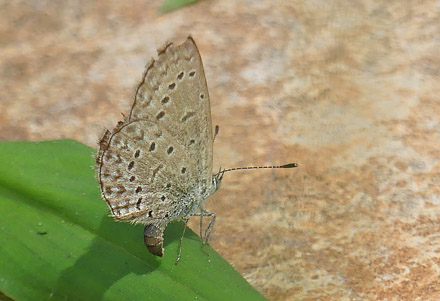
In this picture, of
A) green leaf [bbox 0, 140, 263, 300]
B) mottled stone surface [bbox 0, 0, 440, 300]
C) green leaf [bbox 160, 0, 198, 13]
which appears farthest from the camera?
green leaf [bbox 160, 0, 198, 13]

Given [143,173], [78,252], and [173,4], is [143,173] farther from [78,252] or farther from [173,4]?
[173,4]

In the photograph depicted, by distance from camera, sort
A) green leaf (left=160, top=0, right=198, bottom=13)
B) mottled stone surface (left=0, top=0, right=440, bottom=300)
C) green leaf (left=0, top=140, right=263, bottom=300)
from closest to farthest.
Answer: green leaf (left=0, top=140, right=263, bottom=300)
mottled stone surface (left=0, top=0, right=440, bottom=300)
green leaf (left=160, top=0, right=198, bottom=13)

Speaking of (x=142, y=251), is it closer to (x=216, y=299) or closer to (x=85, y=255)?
(x=85, y=255)

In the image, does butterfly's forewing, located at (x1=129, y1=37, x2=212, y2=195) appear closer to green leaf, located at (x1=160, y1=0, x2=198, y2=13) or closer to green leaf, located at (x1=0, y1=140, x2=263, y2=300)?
green leaf, located at (x1=0, y1=140, x2=263, y2=300)

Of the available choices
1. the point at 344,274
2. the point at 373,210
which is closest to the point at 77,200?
the point at 344,274

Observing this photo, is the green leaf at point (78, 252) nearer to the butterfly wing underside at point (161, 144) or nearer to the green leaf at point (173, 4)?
the butterfly wing underside at point (161, 144)

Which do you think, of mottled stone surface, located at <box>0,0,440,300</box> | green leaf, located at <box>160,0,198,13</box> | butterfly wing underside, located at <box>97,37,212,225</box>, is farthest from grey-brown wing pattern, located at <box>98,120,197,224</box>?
green leaf, located at <box>160,0,198,13</box>

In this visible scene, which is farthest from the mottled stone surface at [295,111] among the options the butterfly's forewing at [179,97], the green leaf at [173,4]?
the butterfly's forewing at [179,97]

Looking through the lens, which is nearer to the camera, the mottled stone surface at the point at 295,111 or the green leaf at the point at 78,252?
the green leaf at the point at 78,252
